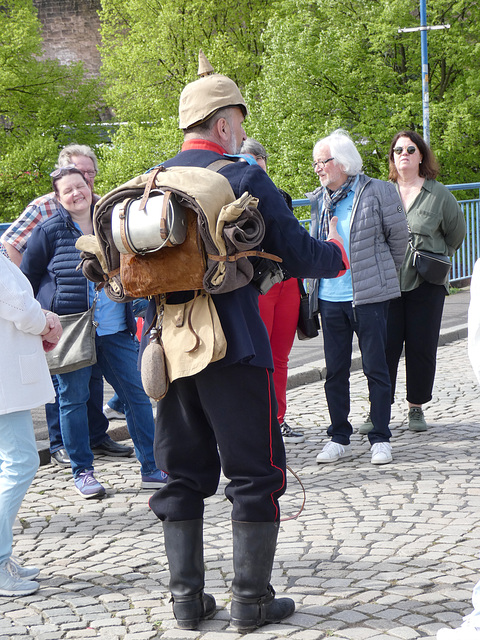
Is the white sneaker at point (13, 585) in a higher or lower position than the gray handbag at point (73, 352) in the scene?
lower

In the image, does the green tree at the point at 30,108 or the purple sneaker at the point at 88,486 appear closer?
the purple sneaker at the point at 88,486

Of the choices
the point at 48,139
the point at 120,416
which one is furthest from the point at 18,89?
the point at 120,416

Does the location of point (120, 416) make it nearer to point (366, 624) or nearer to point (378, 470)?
point (378, 470)

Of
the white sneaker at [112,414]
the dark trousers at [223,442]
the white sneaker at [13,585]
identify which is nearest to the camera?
the dark trousers at [223,442]

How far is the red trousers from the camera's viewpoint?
20.8 ft

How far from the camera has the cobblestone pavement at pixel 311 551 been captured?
345 cm

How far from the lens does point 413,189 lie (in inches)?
262

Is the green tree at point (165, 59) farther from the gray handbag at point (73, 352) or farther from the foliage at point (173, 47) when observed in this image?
the gray handbag at point (73, 352)

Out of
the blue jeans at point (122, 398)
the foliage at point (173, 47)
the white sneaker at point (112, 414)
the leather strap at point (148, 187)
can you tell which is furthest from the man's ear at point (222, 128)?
the foliage at point (173, 47)

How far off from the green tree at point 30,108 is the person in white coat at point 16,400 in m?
33.2

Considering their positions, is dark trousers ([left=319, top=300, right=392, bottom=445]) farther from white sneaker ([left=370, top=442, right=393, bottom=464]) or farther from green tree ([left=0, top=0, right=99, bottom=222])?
green tree ([left=0, top=0, right=99, bottom=222])

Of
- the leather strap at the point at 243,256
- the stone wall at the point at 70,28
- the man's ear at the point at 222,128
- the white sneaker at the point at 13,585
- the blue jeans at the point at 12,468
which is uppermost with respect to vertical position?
the stone wall at the point at 70,28

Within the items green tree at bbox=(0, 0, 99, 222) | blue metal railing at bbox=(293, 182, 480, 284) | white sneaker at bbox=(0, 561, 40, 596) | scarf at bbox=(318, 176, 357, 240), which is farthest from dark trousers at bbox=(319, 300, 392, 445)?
green tree at bbox=(0, 0, 99, 222)

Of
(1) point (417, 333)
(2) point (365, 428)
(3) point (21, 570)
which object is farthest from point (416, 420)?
(3) point (21, 570)
